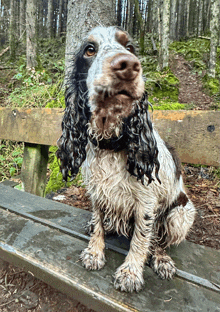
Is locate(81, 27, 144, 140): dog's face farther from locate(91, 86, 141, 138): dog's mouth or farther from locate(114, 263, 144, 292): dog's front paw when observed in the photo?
locate(114, 263, 144, 292): dog's front paw

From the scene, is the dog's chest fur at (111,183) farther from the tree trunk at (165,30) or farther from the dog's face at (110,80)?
the tree trunk at (165,30)

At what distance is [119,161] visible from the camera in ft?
5.04

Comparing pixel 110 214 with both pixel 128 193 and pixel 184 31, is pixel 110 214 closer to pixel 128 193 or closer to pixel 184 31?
pixel 128 193

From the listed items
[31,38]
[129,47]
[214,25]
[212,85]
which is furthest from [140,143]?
[214,25]

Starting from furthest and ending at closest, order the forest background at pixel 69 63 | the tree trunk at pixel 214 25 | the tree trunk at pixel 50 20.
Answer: the tree trunk at pixel 50 20, the tree trunk at pixel 214 25, the forest background at pixel 69 63

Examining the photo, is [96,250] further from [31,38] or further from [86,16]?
[31,38]

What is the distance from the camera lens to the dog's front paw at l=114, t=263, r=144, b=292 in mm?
1374

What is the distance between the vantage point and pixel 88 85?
1.37 m

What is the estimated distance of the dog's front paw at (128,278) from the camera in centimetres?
137

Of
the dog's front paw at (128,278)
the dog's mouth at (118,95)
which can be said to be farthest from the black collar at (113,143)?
the dog's front paw at (128,278)

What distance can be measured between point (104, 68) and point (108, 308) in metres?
1.36

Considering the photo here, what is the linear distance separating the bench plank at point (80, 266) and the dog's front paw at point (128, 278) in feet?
0.13

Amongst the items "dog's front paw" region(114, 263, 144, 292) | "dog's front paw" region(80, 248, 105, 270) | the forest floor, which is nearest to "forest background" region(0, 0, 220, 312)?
the forest floor

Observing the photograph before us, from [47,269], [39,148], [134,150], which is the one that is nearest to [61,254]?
[47,269]
